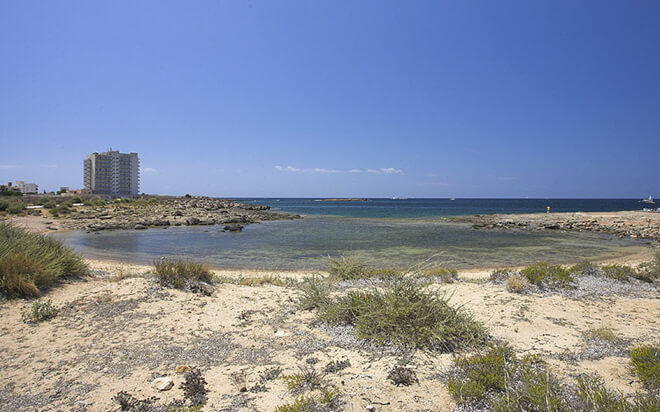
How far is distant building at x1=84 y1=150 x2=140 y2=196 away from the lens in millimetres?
89875

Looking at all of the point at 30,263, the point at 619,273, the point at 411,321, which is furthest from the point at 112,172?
the point at 619,273

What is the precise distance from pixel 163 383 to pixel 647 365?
5.62 metres

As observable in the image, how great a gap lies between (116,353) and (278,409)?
2933 mm

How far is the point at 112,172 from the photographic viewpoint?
92.2 meters

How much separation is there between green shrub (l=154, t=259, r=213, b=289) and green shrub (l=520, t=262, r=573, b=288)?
8.54 m

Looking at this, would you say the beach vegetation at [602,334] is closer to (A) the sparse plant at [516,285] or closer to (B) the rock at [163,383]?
(A) the sparse plant at [516,285]

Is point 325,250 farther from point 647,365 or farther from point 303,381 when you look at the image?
point 647,365

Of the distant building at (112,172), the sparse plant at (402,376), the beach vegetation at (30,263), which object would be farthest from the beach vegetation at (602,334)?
the distant building at (112,172)

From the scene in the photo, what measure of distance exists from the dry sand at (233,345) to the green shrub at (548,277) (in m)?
0.76

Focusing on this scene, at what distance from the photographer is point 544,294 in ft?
25.1

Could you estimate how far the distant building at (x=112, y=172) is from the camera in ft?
295

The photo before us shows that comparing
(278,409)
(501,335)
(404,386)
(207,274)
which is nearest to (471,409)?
(404,386)

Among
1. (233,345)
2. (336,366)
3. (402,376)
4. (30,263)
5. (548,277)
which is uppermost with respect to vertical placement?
(30,263)

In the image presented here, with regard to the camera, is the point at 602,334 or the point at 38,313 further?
the point at 38,313
